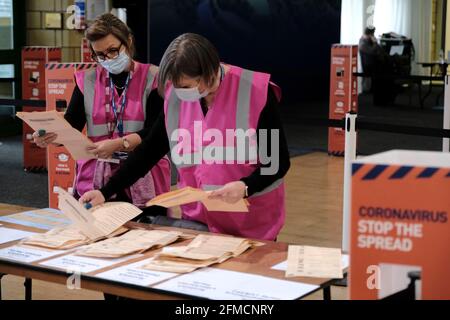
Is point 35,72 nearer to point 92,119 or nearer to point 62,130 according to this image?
point 92,119

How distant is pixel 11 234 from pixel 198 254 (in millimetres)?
781

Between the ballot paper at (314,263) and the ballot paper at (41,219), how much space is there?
0.94 metres

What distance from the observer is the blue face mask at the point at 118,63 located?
3.47m

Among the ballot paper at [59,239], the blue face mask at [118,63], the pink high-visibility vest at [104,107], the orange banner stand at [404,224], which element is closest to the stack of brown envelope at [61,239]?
the ballot paper at [59,239]

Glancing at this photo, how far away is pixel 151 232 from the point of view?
9.52 feet

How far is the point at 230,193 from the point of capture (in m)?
2.78

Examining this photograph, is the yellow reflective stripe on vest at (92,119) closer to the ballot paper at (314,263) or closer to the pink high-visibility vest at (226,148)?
the pink high-visibility vest at (226,148)

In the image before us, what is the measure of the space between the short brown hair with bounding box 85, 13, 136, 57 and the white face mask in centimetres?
66

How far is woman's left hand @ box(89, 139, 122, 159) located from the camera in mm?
3438

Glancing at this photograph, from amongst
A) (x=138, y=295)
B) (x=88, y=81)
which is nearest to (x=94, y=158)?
(x=88, y=81)

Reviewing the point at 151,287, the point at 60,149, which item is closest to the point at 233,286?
the point at 151,287

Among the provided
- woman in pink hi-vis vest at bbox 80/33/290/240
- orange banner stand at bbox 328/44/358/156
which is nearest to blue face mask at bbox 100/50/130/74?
woman in pink hi-vis vest at bbox 80/33/290/240

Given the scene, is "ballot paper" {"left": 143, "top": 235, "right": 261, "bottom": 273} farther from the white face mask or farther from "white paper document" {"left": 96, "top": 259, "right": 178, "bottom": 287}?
the white face mask
